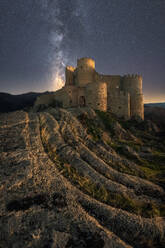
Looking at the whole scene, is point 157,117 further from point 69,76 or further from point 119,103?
point 69,76

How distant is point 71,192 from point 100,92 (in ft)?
79.7

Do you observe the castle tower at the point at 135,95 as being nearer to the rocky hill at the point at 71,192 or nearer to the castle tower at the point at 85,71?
the castle tower at the point at 85,71

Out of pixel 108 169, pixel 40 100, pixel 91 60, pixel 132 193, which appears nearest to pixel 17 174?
pixel 108 169

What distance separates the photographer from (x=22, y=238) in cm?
500

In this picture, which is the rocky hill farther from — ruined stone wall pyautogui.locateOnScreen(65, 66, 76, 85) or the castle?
ruined stone wall pyautogui.locateOnScreen(65, 66, 76, 85)

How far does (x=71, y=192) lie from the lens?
7.78m

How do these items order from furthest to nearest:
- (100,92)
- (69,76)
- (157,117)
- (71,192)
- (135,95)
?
1. (157,117)
2. (69,76)
3. (135,95)
4. (100,92)
5. (71,192)

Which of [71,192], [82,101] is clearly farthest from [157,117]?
[71,192]

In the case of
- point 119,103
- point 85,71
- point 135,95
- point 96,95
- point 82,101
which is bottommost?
point 119,103

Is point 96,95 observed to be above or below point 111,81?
below

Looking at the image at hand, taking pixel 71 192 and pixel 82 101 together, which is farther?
pixel 82 101

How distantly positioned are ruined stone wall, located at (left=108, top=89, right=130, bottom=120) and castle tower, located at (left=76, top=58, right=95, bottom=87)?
998 centimetres

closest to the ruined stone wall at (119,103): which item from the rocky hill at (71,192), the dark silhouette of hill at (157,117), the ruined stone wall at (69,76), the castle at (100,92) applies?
the castle at (100,92)

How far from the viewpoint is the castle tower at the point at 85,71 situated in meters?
36.4
